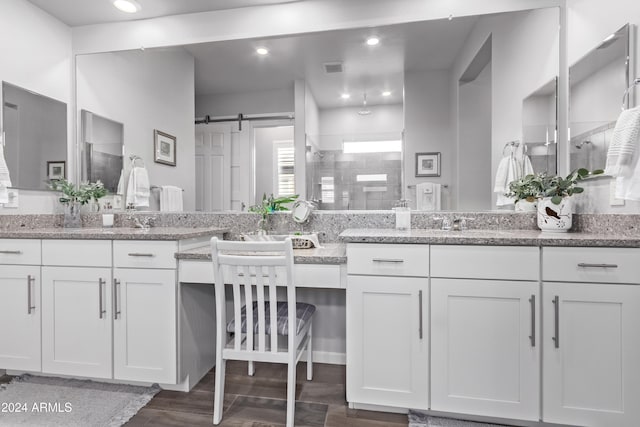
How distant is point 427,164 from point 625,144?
3.14 ft

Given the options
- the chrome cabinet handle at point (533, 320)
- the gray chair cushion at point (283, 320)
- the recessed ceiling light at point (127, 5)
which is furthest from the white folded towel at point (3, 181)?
the chrome cabinet handle at point (533, 320)

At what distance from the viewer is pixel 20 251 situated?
1895 mm

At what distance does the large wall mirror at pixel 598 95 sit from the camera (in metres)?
1.55

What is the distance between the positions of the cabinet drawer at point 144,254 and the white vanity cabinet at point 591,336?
183 cm

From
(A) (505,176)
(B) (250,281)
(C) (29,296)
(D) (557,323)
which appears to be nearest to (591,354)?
(D) (557,323)

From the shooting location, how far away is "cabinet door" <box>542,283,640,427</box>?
1394mm

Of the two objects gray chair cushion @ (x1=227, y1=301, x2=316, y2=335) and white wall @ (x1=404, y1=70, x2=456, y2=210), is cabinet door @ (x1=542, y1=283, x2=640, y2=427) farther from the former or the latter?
gray chair cushion @ (x1=227, y1=301, x2=316, y2=335)

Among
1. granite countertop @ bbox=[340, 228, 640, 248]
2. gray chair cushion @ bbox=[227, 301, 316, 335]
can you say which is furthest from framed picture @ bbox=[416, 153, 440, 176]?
A: gray chair cushion @ bbox=[227, 301, 316, 335]

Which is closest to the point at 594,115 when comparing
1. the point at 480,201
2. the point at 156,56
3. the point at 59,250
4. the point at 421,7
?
the point at 480,201

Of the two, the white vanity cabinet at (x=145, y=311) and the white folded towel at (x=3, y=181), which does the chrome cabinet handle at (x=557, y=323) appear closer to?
the white vanity cabinet at (x=145, y=311)

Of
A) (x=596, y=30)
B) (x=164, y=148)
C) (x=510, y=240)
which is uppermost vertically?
(x=596, y=30)

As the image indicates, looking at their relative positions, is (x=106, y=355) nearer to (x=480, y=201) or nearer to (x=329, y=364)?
(x=329, y=364)

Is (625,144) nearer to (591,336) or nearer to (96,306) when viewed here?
(591,336)

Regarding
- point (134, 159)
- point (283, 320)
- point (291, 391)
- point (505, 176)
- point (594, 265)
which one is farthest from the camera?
point (134, 159)
